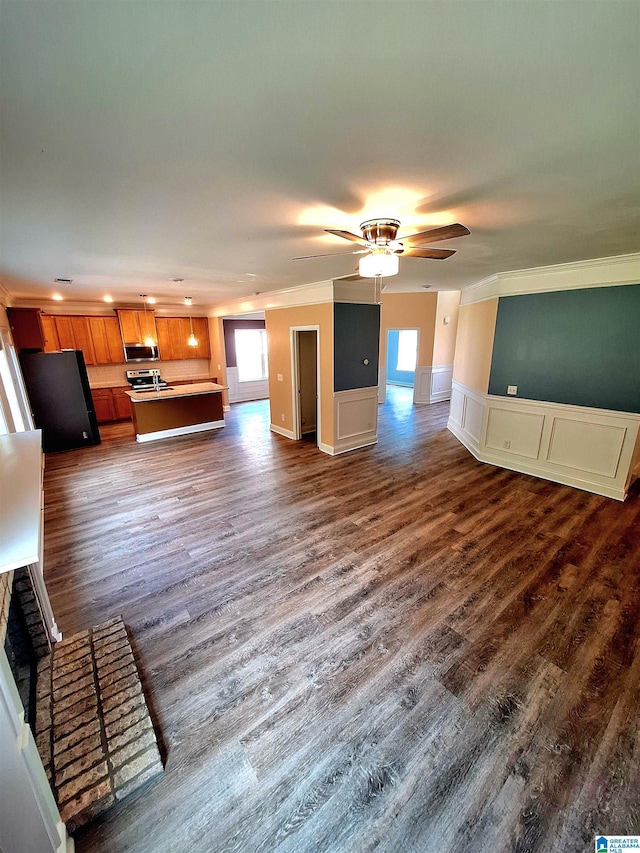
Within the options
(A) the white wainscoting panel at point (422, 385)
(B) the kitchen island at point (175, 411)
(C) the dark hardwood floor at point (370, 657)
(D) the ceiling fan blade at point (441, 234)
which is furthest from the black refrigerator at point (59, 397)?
(A) the white wainscoting panel at point (422, 385)

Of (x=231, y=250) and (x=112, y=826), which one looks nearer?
(x=112, y=826)

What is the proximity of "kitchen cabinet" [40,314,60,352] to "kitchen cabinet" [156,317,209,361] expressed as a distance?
77.6 inches

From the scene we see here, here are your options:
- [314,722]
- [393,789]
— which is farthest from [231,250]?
[393,789]

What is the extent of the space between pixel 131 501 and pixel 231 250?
10.3 ft

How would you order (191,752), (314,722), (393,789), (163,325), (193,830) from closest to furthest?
(193,830), (393,789), (191,752), (314,722), (163,325)

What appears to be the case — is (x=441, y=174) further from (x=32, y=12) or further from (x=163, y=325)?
(x=163, y=325)

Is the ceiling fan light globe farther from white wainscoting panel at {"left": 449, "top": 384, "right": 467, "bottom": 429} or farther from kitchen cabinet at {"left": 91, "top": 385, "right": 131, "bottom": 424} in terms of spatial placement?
kitchen cabinet at {"left": 91, "top": 385, "right": 131, "bottom": 424}

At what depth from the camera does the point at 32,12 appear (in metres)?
0.76

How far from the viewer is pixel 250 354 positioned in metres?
9.65

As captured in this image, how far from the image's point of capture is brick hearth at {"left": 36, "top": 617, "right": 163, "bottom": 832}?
4.66ft

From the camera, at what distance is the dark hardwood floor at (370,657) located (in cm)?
140

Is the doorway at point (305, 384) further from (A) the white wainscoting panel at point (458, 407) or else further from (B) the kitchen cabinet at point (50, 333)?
(B) the kitchen cabinet at point (50, 333)

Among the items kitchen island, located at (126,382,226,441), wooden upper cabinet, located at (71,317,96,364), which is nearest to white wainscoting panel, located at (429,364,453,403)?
kitchen island, located at (126,382,226,441)

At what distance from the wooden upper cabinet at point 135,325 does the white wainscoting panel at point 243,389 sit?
7.22ft
